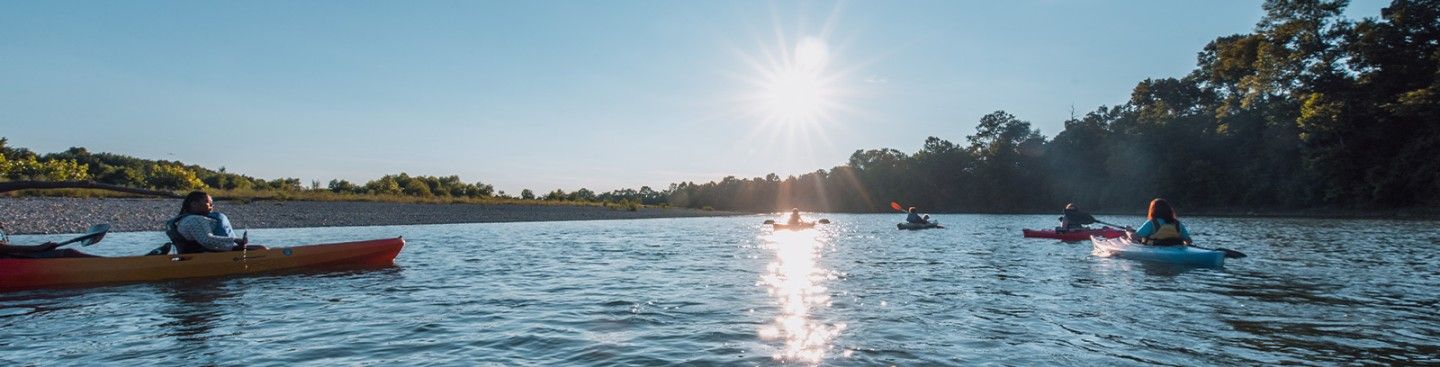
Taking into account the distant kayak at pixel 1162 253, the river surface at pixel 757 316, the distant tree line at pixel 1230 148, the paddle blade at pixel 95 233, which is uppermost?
the distant tree line at pixel 1230 148

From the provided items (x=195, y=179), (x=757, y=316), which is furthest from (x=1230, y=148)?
(x=195, y=179)

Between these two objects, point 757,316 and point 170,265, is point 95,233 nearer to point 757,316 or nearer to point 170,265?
point 170,265

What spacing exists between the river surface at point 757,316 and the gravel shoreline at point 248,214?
23632mm

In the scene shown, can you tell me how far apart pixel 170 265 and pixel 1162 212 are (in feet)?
63.5

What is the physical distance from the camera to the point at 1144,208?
241 ft

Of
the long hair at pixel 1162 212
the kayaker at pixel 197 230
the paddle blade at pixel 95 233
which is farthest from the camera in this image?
the long hair at pixel 1162 212

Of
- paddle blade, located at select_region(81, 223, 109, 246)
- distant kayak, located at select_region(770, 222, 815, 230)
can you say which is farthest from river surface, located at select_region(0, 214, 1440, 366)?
distant kayak, located at select_region(770, 222, 815, 230)

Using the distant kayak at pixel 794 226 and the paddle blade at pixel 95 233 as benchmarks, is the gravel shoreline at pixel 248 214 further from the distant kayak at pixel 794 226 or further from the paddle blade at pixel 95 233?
the distant kayak at pixel 794 226

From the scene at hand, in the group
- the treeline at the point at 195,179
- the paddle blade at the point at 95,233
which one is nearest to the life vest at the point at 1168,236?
the paddle blade at the point at 95,233

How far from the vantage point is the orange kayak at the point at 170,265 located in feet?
40.5

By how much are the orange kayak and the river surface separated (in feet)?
1.23

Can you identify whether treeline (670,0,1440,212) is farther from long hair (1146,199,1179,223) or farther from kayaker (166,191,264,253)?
kayaker (166,191,264,253)

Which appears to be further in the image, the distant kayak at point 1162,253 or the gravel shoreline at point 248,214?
the gravel shoreline at point 248,214

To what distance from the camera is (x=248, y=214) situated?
37438mm
